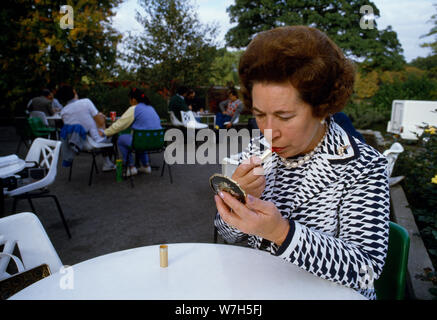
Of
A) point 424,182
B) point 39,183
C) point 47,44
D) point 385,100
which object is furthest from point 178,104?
point 385,100

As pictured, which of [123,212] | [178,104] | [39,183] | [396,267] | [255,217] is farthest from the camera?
[178,104]

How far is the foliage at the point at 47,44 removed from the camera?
10.9 metres

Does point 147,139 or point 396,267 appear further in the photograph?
point 147,139

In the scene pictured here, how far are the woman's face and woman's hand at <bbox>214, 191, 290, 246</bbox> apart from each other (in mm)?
309

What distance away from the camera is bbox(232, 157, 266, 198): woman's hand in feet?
3.67

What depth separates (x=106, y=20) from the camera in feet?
39.1

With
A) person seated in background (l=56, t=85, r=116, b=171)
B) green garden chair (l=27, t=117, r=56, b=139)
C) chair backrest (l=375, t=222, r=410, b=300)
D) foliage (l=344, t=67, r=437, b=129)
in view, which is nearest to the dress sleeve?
chair backrest (l=375, t=222, r=410, b=300)

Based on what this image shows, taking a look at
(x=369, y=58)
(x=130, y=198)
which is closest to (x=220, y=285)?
(x=130, y=198)

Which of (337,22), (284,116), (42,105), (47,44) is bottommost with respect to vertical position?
(42,105)

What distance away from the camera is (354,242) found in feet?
3.39

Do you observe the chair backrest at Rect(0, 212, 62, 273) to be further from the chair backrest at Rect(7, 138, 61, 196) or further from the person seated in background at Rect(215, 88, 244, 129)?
the person seated in background at Rect(215, 88, 244, 129)

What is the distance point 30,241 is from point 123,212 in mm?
2964

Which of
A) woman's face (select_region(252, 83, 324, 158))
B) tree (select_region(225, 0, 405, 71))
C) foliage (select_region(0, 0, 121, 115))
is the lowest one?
woman's face (select_region(252, 83, 324, 158))

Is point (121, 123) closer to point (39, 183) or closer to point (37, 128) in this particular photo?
point (39, 183)
